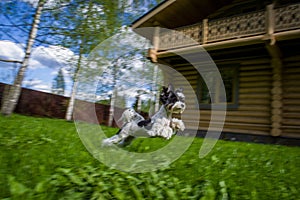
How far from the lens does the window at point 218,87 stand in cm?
798

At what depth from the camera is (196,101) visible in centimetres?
870

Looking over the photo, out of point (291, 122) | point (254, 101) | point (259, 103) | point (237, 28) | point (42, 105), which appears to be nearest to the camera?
point (291, 122)

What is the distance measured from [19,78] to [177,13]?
6190mm

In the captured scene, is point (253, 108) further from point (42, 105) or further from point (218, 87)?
point (42, 105)

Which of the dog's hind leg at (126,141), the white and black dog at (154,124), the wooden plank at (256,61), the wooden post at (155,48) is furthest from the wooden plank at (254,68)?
the dog's hind leg at (126,141)

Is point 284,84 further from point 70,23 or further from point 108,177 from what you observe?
point 70,23

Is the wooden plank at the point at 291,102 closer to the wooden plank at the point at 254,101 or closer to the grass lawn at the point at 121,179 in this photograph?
the wooden plank at the point at 254,101

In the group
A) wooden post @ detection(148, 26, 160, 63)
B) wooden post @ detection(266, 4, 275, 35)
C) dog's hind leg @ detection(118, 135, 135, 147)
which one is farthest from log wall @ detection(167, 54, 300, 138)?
dog's hind leg @ detection(118, 135, 135, 147)

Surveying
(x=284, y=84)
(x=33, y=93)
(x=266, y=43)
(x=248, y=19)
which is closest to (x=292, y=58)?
(x=284, y=84)

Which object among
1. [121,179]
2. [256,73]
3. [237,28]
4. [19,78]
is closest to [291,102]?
[256,73]

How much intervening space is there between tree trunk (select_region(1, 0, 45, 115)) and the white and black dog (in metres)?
5.23

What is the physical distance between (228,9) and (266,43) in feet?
11.7

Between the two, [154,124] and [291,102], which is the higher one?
[291,102]

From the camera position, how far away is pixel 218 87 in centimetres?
839
